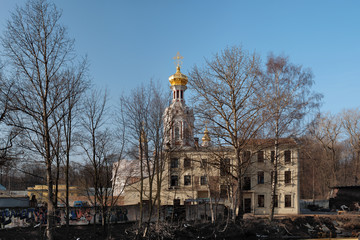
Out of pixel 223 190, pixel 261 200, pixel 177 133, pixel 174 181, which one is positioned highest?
pixel 177 133

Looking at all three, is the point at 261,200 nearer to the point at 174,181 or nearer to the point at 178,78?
the point at 174,181

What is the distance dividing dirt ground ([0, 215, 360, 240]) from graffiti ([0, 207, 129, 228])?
803mm

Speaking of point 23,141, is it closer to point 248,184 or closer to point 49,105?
point 49,105

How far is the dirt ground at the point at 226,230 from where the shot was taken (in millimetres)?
18266

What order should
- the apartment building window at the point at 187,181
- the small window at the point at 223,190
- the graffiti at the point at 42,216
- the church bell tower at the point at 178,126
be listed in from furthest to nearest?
the apartment building window at the point at 187,181 < the small window at the point at 223,190 < the graffiti at the point at 42,216 < the church bell tower at the point at 178,126

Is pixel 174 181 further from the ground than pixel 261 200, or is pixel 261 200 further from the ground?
pixel 174 181

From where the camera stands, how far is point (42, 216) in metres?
20.7

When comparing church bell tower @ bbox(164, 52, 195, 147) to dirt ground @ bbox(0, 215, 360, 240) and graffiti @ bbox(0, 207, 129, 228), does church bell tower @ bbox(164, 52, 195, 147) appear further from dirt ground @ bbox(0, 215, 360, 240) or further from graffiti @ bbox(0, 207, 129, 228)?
graffiti @ bbox(0, 207, 129, 228)

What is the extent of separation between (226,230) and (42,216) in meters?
10.7

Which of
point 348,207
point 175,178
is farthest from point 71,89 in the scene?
point 348,207

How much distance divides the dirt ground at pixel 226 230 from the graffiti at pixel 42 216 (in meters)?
0.80

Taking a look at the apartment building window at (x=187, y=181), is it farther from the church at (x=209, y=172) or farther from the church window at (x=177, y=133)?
the church window at (x=177, y=133)

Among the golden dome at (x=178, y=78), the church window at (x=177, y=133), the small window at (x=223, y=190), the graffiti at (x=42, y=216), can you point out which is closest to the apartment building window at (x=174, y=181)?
the small window at (x=223, y=190)

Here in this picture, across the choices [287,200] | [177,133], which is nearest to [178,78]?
[287,200]
